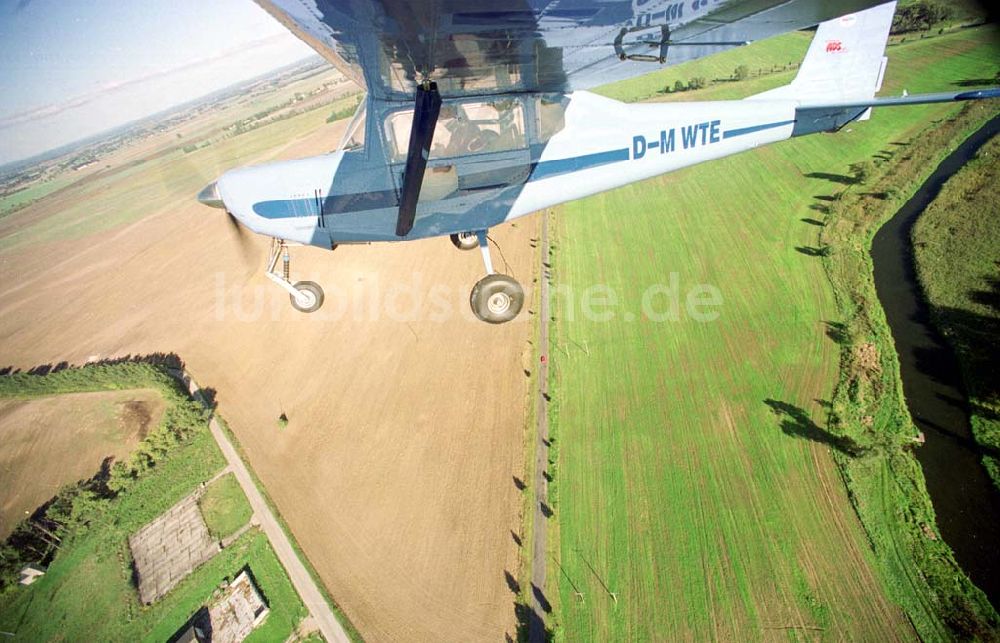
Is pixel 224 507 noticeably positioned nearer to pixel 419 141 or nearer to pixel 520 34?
pixel 419 141

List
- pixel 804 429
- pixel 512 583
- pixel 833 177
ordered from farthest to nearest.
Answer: pixel 833 177 < pixel 804 429 < pixel 512 583

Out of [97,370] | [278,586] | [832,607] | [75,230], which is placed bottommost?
[832,607]

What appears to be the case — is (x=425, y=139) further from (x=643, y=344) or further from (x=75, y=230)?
(x=75, y=230)

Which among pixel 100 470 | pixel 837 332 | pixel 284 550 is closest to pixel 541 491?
pixel 284 550

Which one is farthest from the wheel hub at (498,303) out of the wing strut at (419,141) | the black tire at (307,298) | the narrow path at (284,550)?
the narrow path at (284,550)

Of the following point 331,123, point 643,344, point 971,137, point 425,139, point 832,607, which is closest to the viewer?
point 425,139

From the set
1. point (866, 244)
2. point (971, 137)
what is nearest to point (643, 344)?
point (866, 244)

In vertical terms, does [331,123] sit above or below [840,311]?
above

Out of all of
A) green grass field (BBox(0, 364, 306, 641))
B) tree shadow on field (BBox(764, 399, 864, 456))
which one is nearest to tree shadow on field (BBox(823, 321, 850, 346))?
tree shadow on field (BBox(764, 399, 864, 456))
